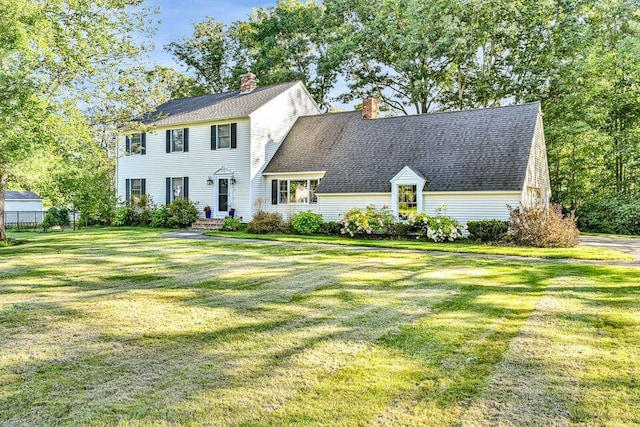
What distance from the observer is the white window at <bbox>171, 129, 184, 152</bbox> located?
23.7 metres

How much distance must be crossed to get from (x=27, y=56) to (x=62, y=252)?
5358 mm

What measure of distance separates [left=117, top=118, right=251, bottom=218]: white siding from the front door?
0.36 meters

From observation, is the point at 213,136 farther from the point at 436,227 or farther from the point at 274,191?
the point at 436,227

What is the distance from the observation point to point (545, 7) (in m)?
24.5

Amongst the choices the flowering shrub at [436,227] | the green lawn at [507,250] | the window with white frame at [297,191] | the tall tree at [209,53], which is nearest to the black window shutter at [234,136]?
the window with white frame at [297,191]

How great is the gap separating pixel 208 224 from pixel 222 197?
191 centimetres

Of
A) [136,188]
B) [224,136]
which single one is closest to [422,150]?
[224,136]

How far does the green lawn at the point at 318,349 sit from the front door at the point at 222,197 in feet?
45.5

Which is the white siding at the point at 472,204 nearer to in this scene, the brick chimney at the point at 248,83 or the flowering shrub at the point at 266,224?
→ the flowering shrub at the point at 266,224

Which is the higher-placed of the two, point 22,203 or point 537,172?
point 537,172

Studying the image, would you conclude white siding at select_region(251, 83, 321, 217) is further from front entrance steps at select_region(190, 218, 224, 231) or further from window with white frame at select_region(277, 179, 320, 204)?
front entrance steps at select_region(190, 218, 224, 231)

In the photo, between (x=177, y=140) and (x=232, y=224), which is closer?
(x=232, y=224)

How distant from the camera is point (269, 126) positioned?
22.5m

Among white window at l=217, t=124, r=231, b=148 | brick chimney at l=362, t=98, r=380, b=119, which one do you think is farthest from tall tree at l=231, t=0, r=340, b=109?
white window at l=217, t=124, r=231, b=148
